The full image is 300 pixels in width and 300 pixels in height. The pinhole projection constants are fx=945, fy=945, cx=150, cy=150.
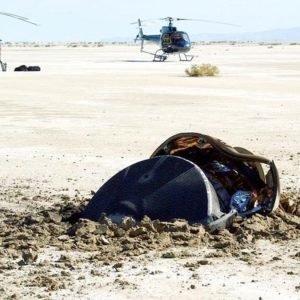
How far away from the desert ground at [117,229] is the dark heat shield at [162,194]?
0.31m

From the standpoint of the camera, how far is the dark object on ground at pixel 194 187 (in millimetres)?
9273

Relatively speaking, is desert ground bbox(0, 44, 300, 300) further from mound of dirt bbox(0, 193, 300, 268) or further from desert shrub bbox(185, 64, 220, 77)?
desert shrub bbox(185, 64, 220, 77)

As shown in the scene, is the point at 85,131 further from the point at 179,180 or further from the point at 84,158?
the point at 179,180


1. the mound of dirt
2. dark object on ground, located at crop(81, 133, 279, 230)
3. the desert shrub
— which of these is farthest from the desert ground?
the desert shrub

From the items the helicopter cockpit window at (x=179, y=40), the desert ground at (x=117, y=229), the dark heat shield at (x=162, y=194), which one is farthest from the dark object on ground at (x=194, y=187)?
the helicopter cockpit window at (x=179, y=40)

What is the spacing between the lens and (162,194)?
9391 millimetres

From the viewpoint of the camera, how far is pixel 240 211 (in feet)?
31.7

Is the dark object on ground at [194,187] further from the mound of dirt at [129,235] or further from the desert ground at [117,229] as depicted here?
the desert ground at [117,229]

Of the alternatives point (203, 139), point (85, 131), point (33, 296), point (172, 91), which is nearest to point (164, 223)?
point (203, 139)

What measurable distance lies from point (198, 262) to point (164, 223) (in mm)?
1000

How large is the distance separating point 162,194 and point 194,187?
342 millimetres

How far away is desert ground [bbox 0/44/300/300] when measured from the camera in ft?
24.8

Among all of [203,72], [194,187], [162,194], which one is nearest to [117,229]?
[162,194]

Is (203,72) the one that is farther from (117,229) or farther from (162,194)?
(117,229)
